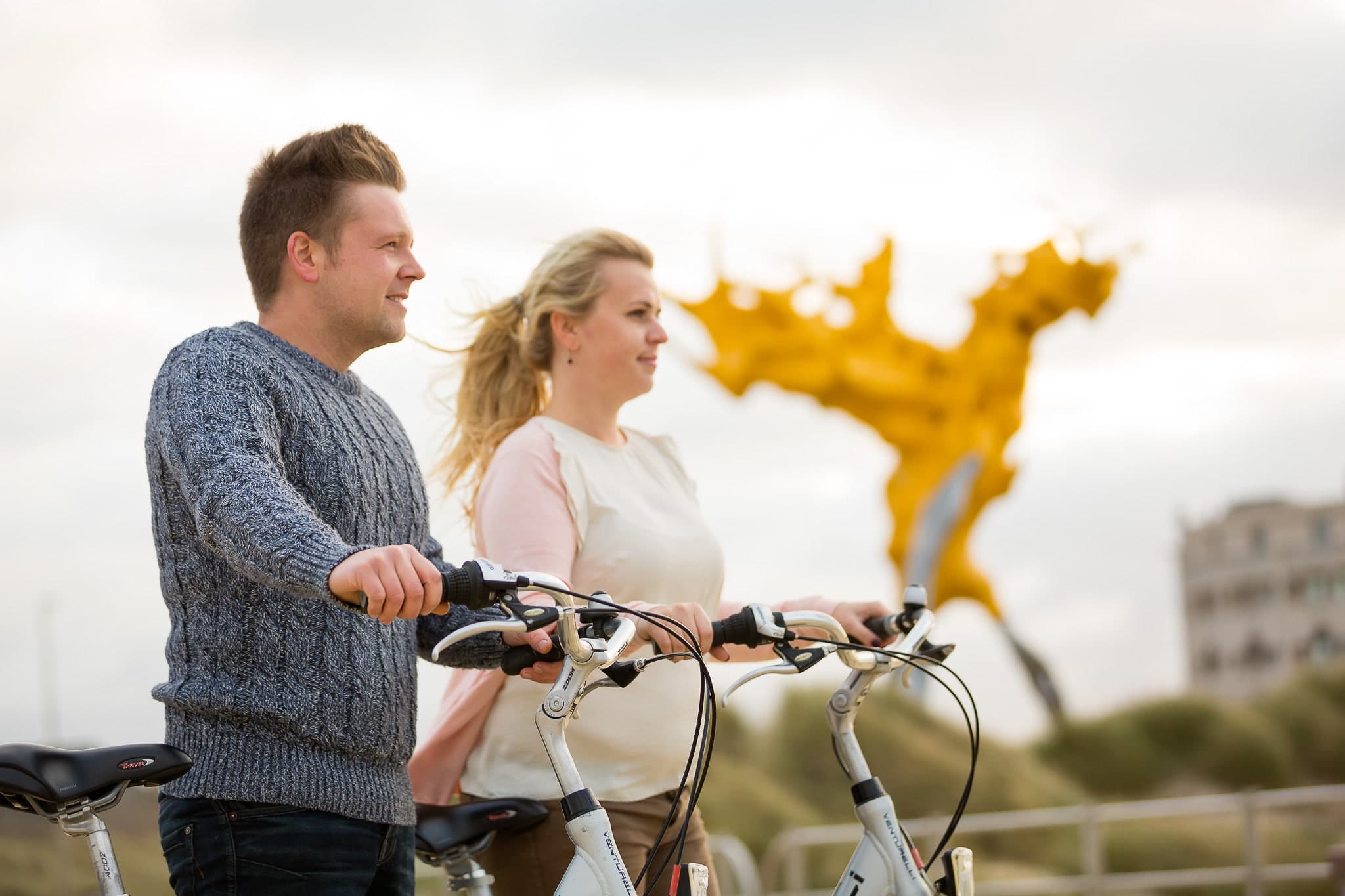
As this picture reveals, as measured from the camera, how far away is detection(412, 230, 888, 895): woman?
102 inches

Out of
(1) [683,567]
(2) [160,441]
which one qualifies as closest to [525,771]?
(1) [683,567]

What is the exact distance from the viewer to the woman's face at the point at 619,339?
2.89 metres

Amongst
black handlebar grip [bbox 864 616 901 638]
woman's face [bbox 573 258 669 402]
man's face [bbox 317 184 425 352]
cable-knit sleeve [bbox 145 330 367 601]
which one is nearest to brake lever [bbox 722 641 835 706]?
black handlebar grip [bbox 864 616 901 638]

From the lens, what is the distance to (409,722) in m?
2.22

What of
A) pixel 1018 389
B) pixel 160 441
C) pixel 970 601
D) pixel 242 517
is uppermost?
pixel 1018 389

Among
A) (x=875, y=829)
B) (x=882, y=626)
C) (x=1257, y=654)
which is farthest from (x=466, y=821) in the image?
(x=1257, y=654)

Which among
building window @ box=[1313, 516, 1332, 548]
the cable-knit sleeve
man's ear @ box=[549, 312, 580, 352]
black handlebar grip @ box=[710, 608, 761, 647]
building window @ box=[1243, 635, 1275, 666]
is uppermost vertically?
building window @ box=[1313, 516, 1332, 548]

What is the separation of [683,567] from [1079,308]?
9.00 m

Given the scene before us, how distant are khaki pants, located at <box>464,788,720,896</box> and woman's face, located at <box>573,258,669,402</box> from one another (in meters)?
0.78

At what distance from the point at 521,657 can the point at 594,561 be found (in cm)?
54

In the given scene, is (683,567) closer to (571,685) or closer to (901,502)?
(571,685)

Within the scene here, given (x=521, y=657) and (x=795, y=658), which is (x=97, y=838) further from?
(x=795, y=658)

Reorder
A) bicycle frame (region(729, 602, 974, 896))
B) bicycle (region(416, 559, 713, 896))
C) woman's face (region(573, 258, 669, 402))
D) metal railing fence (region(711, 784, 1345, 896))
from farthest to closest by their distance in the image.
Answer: metal railing fence (region(711, 784, 1345, 896))
woman's face (region(573, 258, 669, 402))
bicycle frame (region(729, 602, 974, 896))
bicycle (region(416, 559, 713, 896))

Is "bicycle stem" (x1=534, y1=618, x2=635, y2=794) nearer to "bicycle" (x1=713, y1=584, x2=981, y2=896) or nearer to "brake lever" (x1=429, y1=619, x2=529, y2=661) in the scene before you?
"brake lever" (x1=429, y1=619, x2=529, y2=661)
